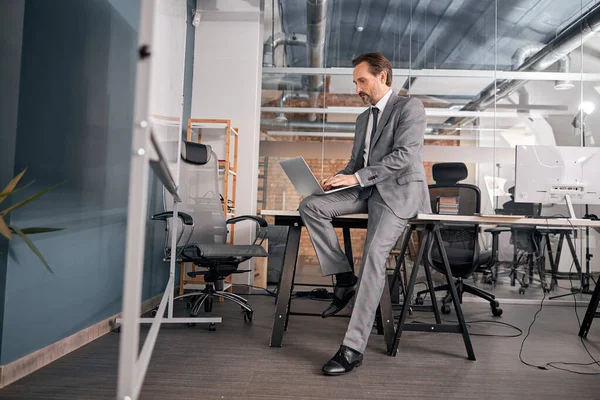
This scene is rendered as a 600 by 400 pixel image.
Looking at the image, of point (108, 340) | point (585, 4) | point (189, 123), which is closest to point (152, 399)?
point (108, 340)

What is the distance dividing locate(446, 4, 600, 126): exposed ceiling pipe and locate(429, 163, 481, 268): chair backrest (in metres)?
1.37

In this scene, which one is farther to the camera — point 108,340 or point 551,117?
point 551,117

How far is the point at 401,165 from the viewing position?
→ 229cm

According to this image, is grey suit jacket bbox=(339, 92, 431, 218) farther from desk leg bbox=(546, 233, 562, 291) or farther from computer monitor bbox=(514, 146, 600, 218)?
desk leg bbox=(546, 233, 562, 291)

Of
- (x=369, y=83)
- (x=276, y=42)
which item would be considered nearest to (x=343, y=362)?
(x=369, y=83)

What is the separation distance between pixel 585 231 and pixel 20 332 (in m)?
4.87

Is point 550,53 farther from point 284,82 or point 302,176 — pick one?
point 302,176

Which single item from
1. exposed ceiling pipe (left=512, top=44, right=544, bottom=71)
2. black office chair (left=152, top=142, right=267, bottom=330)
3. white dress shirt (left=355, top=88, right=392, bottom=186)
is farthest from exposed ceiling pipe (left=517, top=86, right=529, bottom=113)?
black office chair (left=152, top=142, right=267, bottom=330)

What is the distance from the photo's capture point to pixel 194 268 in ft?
13.6

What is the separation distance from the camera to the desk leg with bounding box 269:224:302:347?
8.03ft

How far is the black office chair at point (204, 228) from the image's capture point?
3078 millimetres

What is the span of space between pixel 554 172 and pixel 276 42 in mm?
3323

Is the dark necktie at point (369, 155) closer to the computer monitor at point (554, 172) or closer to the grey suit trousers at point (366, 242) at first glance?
the grey suit trousers at point (366, 242)

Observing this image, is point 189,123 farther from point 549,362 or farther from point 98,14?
point 549,362
